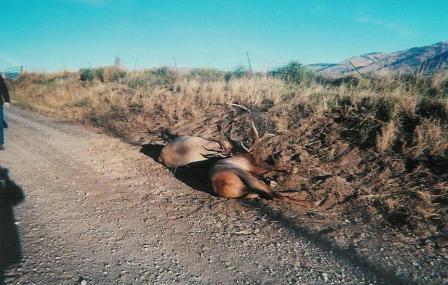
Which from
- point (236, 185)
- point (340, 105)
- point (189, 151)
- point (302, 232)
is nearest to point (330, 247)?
point (302, 232)

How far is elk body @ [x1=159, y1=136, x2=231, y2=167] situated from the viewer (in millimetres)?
6301

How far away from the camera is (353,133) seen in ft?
20.5

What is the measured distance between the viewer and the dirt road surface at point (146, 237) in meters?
3.07

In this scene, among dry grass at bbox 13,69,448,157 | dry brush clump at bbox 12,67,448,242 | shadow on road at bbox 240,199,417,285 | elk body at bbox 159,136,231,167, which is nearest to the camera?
shadow on road at bbox 240,199,417,285

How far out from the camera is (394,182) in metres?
4.82

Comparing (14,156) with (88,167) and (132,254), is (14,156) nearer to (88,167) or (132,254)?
(88,167)

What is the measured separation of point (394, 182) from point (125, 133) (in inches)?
286

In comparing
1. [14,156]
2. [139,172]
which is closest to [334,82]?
[139,172]

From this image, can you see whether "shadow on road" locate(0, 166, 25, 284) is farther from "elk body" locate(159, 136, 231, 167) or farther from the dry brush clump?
the dry brush clump

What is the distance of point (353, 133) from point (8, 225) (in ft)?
18.4

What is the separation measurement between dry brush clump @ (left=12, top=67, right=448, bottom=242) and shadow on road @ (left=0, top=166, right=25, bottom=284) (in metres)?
3.66

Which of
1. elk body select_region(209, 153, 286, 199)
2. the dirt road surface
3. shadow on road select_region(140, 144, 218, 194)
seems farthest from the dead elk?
shadow on road select_region(140, 144, 218, 194)

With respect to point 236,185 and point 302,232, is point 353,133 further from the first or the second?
point 302,232

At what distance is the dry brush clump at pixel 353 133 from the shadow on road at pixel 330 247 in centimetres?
68
